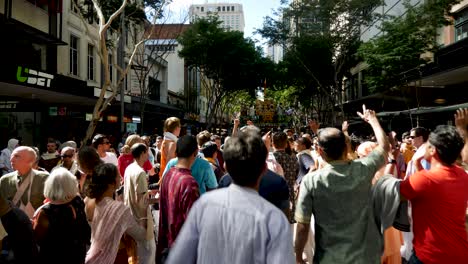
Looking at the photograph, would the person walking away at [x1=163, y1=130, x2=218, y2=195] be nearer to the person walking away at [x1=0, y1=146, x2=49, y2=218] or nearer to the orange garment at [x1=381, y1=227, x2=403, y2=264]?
the person walking away at [x1=0, y1=146, x2=49, y2=218]

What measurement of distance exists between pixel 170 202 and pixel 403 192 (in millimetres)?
1809

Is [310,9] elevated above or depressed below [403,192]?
above

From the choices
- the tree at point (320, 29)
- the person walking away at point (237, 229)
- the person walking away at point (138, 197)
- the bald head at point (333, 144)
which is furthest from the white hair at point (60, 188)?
the tree at point (320, 29)

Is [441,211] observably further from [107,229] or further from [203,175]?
[107,229]

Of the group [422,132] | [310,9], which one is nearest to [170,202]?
[422,132]

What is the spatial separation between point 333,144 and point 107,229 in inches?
77.1

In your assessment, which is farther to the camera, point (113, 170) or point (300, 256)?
point (113, 170)

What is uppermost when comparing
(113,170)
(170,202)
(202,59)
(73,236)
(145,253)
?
(202,59)

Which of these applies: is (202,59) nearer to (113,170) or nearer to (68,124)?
(68,124)

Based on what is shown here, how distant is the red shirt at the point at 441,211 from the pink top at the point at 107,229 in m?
2.22

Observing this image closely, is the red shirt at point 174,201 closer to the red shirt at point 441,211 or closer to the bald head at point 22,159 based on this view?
the red shirt at point 441,211

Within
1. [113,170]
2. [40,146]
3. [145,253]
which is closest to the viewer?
[113,170]

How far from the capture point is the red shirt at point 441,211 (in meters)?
3.20

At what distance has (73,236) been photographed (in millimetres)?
3520
